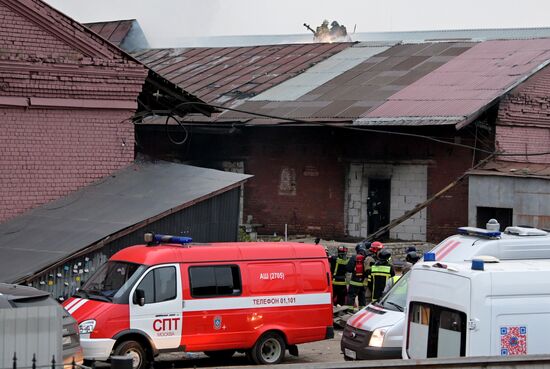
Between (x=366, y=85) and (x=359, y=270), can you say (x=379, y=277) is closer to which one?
(x=359, y=270)

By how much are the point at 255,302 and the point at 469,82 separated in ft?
46.0

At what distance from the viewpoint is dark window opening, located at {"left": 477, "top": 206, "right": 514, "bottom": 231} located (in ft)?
80.4

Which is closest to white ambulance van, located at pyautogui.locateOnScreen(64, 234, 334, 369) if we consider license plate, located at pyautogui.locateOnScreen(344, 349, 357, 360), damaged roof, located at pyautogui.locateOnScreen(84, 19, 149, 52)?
license plate, located at pyautogui.locateOnScreen(344, 349, 357, 360)

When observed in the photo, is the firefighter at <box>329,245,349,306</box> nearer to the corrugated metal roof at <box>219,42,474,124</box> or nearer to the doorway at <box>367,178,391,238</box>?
the corrugated metal roof at <box>219,42,474,124</box>

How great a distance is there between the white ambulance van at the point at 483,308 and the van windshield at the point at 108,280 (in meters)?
4.81

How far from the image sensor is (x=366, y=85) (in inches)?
1167

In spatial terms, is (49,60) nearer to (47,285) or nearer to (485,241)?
(47,285)

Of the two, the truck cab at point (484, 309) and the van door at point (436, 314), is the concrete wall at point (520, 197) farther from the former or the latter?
the van door at point (436, 314)

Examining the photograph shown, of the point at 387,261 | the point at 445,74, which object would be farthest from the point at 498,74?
the point at 387,261

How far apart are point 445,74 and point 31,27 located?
13192 millimetres

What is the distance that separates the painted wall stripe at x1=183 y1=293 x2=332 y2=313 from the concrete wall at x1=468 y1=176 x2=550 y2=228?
9521 millimetres

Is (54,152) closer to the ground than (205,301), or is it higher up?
higher up

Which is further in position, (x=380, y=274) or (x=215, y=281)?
(x=380, y=274)

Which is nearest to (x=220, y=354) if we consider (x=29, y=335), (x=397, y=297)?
(x=397, y=297)
